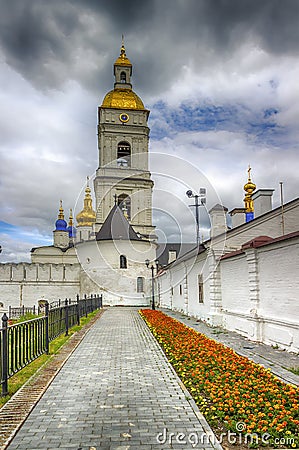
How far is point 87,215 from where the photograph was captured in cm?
5888

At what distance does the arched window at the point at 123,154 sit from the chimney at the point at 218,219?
3318cm

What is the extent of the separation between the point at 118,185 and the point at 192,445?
153 ft

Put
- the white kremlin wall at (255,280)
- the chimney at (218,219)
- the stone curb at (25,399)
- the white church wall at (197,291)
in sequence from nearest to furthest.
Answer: the stone curb at (25,399) < the white kremlin wall at (255,280) < the white church wall at (197,291) < the chimney at (218,219)

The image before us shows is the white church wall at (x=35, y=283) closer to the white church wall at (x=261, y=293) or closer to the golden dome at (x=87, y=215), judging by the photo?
the golden dome at (x=87, y=215)

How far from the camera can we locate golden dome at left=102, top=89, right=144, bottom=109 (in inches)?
2012

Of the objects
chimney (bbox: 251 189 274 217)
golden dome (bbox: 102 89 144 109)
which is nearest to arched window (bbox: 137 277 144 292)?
golden dome (bbox: 102 89 144 109)

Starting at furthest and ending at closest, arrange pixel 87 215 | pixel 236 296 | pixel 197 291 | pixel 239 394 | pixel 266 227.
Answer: pixel 87 215 < pixel 197 291 < pixel 266 227 < pixel 236 296 < pixel 239 394

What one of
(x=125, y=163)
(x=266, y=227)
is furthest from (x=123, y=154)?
(x=266, y=227)

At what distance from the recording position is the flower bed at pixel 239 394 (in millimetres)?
4438

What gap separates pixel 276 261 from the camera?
10484mm

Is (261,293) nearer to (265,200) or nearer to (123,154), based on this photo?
(265,200)

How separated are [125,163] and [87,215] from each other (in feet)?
38.3

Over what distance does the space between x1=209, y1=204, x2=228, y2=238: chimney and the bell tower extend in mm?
29966

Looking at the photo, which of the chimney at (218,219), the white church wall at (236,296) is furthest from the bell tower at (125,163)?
the white church wall at (236,296)
